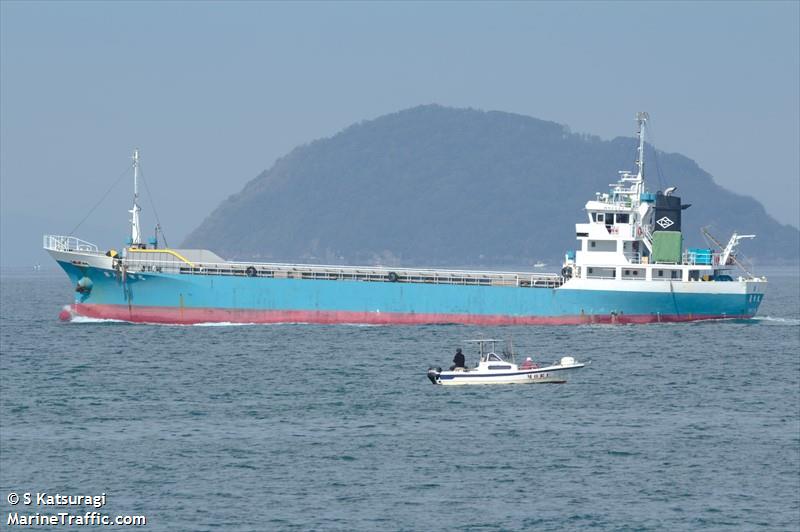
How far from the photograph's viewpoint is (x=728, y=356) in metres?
63.2

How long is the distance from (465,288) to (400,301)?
3992 mm

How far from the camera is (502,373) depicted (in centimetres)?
5272

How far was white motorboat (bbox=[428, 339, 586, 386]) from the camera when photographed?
52500 mm

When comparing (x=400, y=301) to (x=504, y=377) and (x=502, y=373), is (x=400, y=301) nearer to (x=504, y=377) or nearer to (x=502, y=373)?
(x=504, y=377)

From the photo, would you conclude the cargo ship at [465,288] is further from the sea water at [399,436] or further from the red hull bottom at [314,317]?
the sea water at [399,436]

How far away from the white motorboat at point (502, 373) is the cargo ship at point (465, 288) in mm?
21576

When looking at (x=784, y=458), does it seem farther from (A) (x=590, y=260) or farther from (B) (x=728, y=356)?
(A) (x=590, y=260)

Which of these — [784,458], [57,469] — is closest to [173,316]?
[57,469]

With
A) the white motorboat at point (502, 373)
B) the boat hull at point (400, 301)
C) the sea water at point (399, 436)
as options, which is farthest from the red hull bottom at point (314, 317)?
the white motorboat at point (502, 373)

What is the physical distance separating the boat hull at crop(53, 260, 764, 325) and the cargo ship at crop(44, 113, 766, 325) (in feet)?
0.20

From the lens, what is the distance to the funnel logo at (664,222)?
255 ft

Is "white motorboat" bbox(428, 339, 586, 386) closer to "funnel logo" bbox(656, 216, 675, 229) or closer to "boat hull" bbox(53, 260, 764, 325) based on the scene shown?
"boat hull" bbox(53, 260, 764, 325)

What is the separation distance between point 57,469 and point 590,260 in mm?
45541

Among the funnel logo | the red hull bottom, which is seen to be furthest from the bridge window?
the red hull bottom
